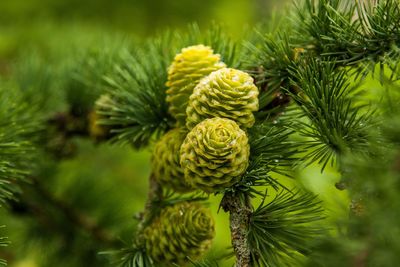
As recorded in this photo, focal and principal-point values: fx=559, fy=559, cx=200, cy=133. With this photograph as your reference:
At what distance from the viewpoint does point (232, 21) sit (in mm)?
2094

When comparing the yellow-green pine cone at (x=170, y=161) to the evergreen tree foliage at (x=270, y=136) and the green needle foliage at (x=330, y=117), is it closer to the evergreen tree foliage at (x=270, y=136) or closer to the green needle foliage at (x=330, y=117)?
the evergreen tree foliage at (x=270, y=136)

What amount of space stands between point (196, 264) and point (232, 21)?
169 centimetres

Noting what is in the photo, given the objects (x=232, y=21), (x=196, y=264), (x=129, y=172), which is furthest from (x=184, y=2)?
(x=196, y=264)

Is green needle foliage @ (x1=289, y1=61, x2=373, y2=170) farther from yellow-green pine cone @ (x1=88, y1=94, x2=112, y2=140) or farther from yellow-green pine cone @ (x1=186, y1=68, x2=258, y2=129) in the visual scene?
yellow-green pine cone @ (x1=88, y1=94, x2=112, y2=140)

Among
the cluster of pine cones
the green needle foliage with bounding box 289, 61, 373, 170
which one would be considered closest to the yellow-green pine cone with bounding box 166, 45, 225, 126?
the cluster of pine cones

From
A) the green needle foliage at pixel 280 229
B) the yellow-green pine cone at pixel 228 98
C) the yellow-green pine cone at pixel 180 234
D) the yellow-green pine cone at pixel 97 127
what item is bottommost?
the yellow-green pine cone at pixel 180 234

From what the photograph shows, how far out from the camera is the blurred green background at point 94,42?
0.86 meters

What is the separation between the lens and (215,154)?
1.59 ft

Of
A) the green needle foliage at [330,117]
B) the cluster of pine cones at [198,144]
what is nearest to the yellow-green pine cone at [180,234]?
the cluster of pine cones at [198,144]

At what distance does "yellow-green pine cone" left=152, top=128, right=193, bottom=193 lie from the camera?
0.57 meters

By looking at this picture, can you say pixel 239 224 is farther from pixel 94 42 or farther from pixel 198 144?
pixel 94 42

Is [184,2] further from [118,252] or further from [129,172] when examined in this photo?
[118,252]

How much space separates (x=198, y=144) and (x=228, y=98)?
54 millimetres

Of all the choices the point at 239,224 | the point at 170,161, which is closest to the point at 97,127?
the point at 170,161
